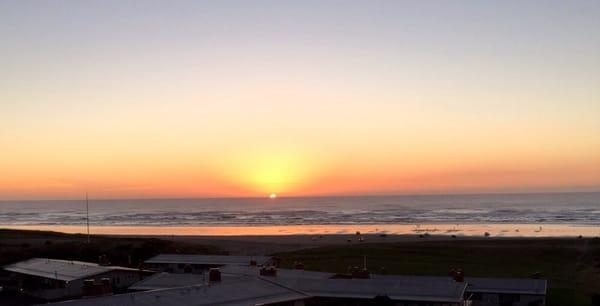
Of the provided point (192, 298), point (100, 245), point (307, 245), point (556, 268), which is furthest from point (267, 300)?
point (307, 245)

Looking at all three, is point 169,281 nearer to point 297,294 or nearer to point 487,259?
point 297,294

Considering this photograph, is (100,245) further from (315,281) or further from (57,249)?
(315,281)

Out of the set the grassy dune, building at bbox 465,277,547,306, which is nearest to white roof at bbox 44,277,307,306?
building at bbox 465,277,547,306

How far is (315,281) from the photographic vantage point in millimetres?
28438

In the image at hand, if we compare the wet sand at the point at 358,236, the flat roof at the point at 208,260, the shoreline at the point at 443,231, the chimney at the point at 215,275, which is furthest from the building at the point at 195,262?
the shoreline at the point at 443,231

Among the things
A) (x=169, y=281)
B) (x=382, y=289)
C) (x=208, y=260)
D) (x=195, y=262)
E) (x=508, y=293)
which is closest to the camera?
(x=382, y=289)

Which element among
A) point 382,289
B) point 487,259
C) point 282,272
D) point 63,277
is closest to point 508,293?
point 382,289

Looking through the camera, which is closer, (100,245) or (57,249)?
(57,249)

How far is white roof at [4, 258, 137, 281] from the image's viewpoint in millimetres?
35494

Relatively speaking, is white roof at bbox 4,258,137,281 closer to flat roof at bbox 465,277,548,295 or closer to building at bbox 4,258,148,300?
building at bbox 4,258,148,300

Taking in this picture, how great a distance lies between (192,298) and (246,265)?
19.4m

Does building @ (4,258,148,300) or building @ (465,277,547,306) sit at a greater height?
building @ (4,258,148,300)

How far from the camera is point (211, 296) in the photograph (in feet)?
75.4

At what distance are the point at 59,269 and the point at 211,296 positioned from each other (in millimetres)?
18830
